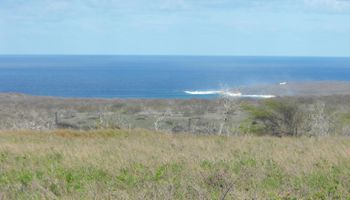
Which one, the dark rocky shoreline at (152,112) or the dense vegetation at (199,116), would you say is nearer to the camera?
the dense vegetation at (199,116)

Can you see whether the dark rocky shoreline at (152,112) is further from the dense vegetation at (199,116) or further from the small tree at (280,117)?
the small tree at (280,117)

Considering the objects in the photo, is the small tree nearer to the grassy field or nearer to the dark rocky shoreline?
the dark rocky shoreline

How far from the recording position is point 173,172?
425 inches

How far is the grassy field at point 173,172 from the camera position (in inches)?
348

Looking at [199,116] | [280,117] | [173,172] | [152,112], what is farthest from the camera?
[152,112]

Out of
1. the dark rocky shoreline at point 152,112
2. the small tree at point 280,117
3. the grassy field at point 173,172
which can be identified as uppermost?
the grassy field at point 173,172

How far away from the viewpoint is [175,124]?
4641 centimetres

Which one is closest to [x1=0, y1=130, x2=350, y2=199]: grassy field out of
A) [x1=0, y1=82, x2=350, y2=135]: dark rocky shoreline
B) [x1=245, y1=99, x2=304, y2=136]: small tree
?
[x1=245, y1=99, x2=304, y2=136]: small tree

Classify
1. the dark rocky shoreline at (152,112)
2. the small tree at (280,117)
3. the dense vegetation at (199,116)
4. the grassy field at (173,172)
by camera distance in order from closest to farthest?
1. the grassy field at (173,172)
2. the small tree at (280,117)
3. the dense vegetation at (199,116)
4. the dark rocky shoreline at (152,112)

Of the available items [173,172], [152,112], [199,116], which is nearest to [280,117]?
[199,116]

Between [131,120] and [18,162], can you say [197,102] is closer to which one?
[131,120]

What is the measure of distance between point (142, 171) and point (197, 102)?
60487 millimetres

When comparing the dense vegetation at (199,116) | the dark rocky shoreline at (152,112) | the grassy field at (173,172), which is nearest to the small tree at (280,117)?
the dense vegetation at (199,116)

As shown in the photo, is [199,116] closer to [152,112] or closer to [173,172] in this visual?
[152,112]
